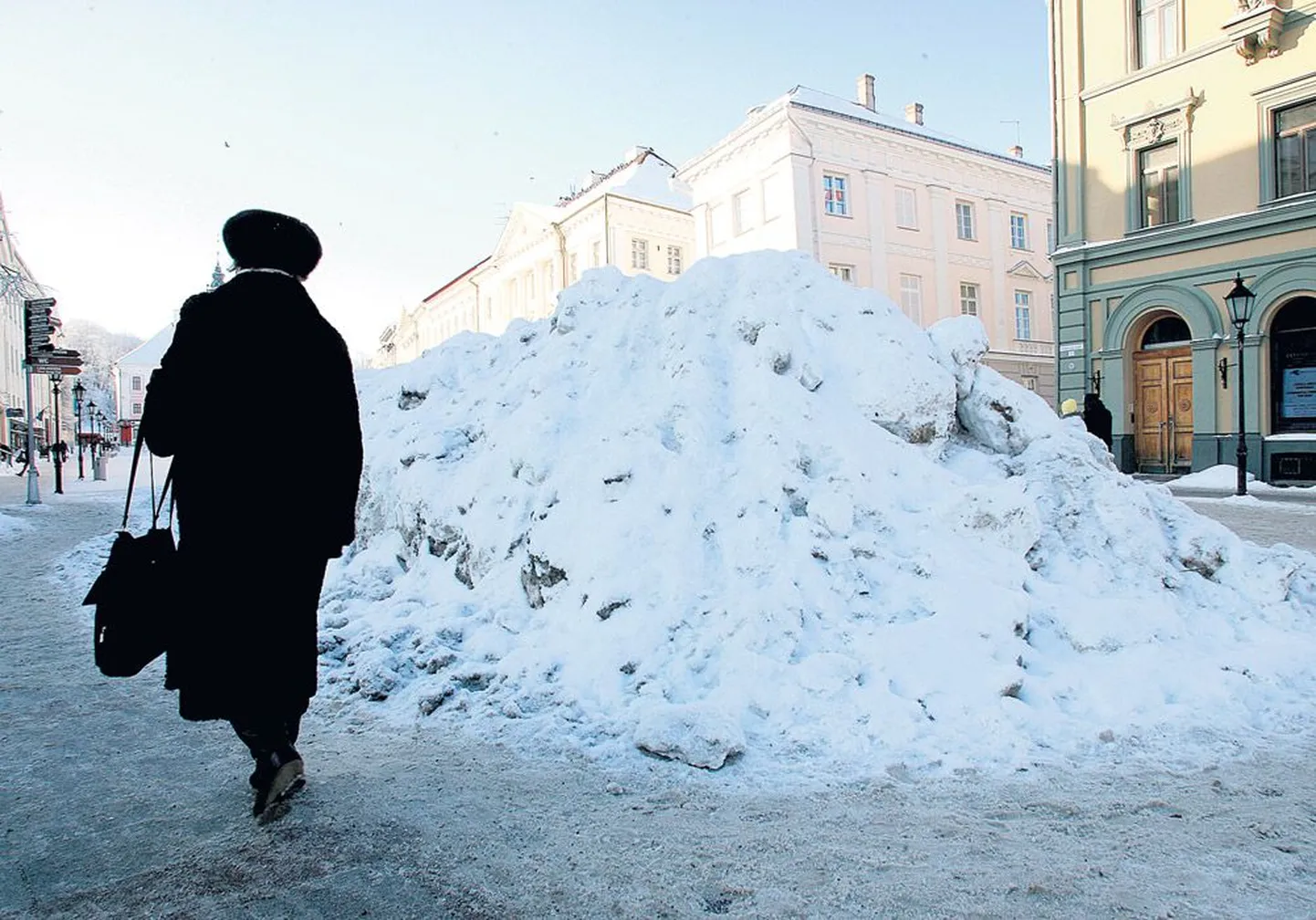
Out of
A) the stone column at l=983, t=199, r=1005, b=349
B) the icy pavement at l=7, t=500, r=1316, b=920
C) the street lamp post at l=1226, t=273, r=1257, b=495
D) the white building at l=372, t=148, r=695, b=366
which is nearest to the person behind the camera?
the icy pavement at l=7, t=500, r=1316, b=920

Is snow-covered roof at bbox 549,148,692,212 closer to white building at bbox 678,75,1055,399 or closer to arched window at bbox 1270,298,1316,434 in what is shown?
white building at bbox 678,75,1055,399

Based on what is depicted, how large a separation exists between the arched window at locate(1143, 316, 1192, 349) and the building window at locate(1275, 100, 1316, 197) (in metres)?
3.23

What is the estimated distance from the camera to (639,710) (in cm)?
348

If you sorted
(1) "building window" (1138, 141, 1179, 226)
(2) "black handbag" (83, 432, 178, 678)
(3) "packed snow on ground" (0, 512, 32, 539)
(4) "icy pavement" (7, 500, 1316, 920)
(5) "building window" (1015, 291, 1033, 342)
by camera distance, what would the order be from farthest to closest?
1. (5) "building window" (1015, 291, 1033, 342)
2. (1) "building window" (1138, 141, 1179, 226)
3. (3) "packed snow on ground" (0, 512, 32, 539)
4. (2) "black handbag" (83, 432, 178, 678)
5. (4) "icy pavement" (7, 500, 1316, 920)

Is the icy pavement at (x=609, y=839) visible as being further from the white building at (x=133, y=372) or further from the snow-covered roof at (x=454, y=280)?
the white building at (x=133, y=372)

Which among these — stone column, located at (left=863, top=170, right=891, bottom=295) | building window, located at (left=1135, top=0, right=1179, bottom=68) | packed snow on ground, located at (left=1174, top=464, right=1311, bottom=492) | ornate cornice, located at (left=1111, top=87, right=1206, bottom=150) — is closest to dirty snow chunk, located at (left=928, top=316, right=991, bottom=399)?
packed snow on ground, located at (left=1174, top=464, right=1311, bottom=492)

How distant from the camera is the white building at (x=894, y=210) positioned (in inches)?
1155

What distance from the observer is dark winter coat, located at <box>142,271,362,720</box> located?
8.67 feet

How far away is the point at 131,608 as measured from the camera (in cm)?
254

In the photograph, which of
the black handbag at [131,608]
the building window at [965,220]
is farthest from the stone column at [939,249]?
the black handbag at [131,608]

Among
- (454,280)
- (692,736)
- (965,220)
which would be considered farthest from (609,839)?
(454,280)

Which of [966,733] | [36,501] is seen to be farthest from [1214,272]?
[36,501]

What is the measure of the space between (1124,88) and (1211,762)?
20.9 meters

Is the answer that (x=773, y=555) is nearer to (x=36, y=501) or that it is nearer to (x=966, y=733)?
(x=966, y=733)
